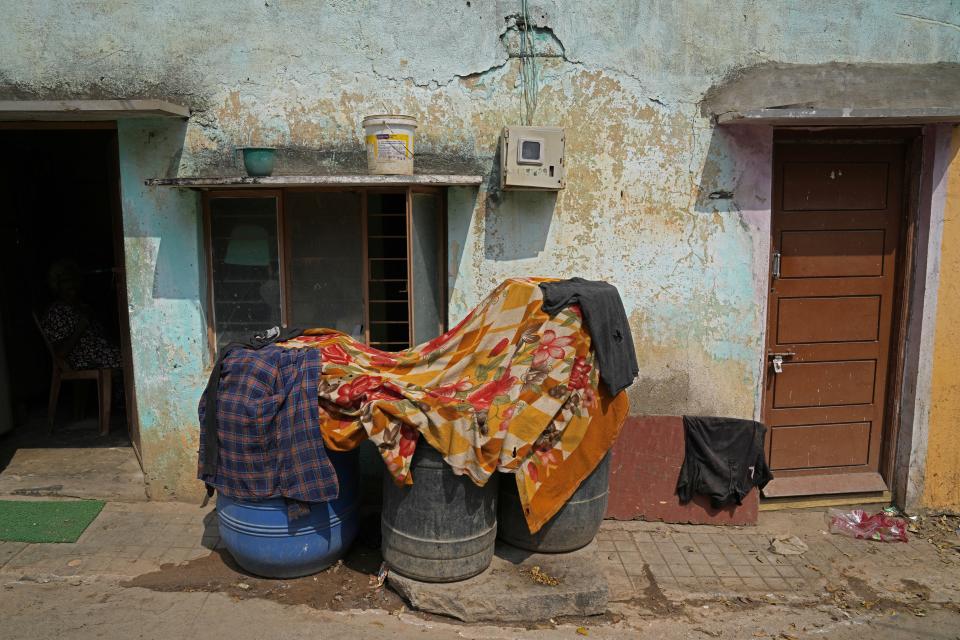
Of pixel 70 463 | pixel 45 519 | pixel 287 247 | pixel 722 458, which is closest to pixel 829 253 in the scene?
pixel 722 458

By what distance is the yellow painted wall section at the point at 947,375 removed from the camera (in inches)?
187

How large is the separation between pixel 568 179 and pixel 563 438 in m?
1.83

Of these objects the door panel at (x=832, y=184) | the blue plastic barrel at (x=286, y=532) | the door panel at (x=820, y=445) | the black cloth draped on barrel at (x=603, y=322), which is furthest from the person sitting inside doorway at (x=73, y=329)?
the door panel at (x=832, y=184)

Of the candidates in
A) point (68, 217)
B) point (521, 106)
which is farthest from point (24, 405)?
point (521, 106)

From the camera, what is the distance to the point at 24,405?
703cm

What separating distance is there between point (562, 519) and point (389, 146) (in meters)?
2.47

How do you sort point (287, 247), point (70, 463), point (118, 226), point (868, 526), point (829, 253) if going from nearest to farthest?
point (287, 247) < point (868, 526) < point (829, 253) < point (118, 226) < point (70, 463)

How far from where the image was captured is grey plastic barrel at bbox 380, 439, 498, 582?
3.65 meters

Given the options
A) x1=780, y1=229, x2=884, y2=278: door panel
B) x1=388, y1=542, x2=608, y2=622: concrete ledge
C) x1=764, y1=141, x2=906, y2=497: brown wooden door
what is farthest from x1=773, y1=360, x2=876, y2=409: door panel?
x1=388, y1=542, x2=608, y2=622: concrete ledge

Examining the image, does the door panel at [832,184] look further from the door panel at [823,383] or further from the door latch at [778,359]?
the door panel at [823,383]

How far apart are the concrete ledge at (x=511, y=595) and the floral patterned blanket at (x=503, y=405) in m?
0.32

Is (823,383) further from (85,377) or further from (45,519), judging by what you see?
(85,377)

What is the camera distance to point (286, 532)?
12.5ft

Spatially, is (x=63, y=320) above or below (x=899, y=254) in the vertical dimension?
below
